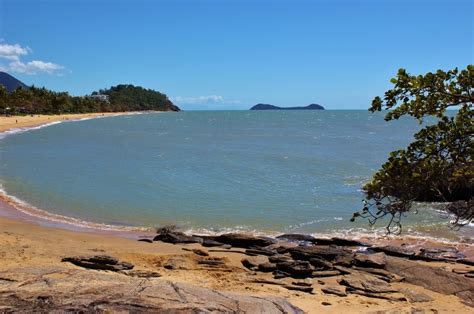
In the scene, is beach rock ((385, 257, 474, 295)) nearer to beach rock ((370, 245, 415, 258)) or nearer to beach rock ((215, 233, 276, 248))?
beach rock ((370, 245, 415, 258))

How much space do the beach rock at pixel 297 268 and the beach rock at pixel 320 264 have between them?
332 millimetres

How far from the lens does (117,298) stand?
6395mm

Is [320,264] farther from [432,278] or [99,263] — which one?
[99,263]

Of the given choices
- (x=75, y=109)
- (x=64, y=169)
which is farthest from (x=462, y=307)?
(x=75, y=109)

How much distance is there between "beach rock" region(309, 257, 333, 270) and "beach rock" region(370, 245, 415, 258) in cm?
292

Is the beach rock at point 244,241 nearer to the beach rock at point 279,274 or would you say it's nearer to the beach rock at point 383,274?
the beach rock at point 279,274

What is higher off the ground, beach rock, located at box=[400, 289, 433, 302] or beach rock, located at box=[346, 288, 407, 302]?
beach rock, located at box=[346, 288, 407, 302]

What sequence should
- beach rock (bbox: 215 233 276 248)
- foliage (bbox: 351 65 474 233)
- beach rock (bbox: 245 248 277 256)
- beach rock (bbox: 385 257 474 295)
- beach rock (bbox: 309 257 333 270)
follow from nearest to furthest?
foliage (bbox: 351 65 474 233) < beach rock (bbox: 385 257 474 295) < beach rock (bbox: 309 257 333 270) < beach rock (bbox: 245 248 277 256) < beach rock (bbox: 215 233 276 248)

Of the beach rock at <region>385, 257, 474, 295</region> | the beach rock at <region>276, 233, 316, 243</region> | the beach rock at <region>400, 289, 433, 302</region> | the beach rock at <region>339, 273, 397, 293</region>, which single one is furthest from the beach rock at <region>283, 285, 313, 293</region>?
the beach rock at <region>276, 233, 316, 243</region>

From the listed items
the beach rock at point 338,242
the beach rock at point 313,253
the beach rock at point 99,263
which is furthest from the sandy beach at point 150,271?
the beach rock at point 338,242

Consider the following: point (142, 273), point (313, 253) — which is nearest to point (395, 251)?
point (313, 253)

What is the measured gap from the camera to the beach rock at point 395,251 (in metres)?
13.3

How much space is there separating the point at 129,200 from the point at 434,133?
707 inches

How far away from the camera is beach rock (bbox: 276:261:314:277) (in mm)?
10805
